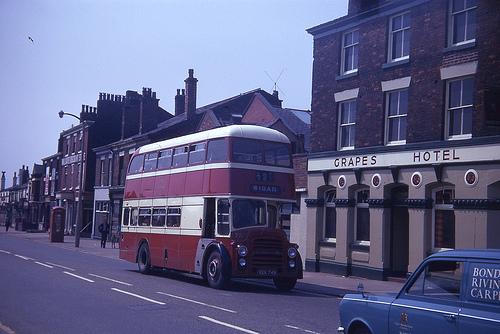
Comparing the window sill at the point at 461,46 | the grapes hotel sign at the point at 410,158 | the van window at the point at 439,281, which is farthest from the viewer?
the window sill at the point at 461,46

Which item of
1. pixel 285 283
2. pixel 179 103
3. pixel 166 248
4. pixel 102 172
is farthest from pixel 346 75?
pixel 102 172

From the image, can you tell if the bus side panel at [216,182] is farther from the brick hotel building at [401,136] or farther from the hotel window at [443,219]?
the hotel window at [443,219]

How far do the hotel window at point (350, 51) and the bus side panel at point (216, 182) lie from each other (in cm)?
867

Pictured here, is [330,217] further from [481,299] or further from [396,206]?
[481,299]

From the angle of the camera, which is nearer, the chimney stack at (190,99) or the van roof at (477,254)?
the van roof at (477,254)

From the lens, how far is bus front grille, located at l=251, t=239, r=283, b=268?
18.7 metres

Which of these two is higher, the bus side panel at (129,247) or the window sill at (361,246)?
the window sill at (361,246)

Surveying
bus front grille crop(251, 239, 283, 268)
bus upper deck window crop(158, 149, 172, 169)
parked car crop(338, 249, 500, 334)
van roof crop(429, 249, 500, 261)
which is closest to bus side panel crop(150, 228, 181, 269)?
bus upper deck window crop(158, 149, 172, 169)

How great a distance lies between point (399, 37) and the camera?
2369 cm

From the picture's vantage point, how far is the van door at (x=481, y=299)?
6250 millimetres

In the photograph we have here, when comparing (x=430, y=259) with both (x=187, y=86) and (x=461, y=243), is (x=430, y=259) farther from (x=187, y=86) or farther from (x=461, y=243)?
(x=187, y=86)

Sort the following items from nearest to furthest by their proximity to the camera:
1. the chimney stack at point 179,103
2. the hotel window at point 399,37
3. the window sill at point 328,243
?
the hotel window at point 399,37
the window sill at point 328,243
the chimney stack at point 179,103

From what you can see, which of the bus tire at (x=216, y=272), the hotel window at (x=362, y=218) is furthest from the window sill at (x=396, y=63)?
the bus tire at (x=216, y=272)

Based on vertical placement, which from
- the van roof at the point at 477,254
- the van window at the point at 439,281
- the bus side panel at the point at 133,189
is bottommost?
the van window at the point at 439,281
